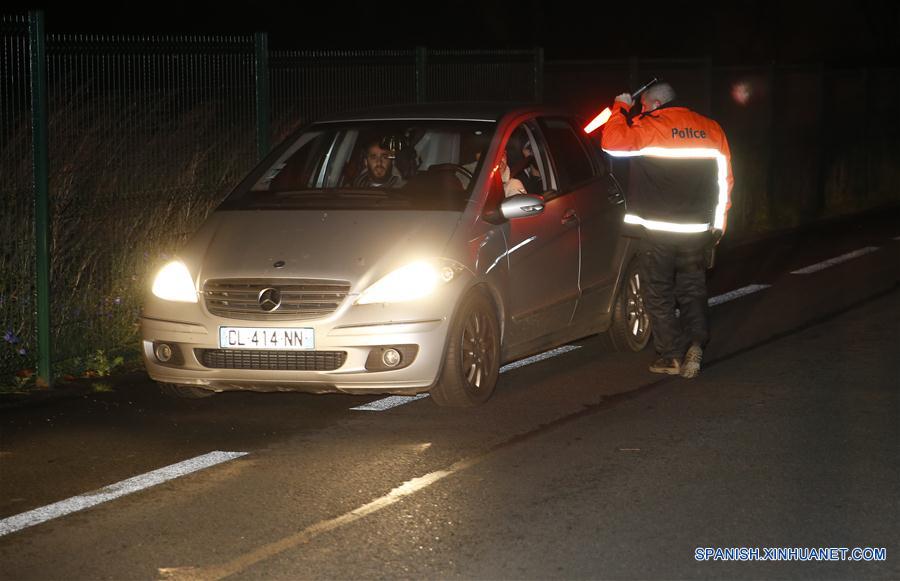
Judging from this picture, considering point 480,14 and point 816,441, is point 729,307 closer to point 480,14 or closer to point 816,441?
point 816,441

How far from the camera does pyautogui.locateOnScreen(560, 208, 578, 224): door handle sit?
944 centimetres

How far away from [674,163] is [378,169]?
1732 millimetres

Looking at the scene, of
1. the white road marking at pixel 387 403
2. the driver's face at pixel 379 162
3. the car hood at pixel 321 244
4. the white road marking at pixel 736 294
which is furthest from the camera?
the white road marking at pixel 736 294

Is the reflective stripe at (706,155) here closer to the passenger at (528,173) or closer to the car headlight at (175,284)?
the passenger at (528,173)

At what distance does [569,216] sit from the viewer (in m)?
9.48

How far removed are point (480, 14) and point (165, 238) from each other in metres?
38.5

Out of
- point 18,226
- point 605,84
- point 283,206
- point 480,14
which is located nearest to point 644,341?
point 283,206

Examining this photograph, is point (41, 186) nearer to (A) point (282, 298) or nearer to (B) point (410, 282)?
(A) point (282, 298)

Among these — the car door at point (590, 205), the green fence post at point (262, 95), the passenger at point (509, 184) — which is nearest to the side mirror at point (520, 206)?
the passenger at point (509, 184)

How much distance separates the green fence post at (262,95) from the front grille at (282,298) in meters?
3.77

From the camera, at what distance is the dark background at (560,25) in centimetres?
4412

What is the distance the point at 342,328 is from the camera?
8109mm

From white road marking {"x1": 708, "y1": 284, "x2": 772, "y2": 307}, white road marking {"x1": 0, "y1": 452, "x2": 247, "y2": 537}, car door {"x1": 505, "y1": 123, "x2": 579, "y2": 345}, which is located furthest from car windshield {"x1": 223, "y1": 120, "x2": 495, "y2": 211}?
white road marking {"x1": 708, "y1": 284, "x2": 772, "y2": 307}

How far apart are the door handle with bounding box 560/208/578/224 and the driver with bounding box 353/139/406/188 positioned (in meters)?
0.97
